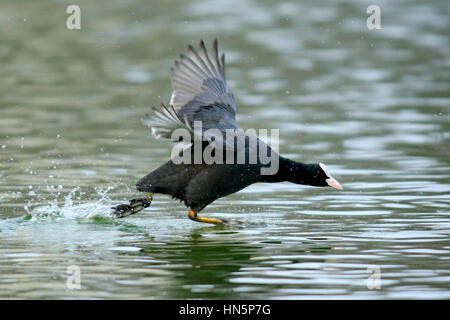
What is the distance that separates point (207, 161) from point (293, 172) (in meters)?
1.00

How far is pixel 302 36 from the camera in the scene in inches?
750

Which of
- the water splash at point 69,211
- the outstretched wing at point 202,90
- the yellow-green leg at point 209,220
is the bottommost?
the yellow-green leg at point 209,220

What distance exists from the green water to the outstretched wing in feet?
3.30

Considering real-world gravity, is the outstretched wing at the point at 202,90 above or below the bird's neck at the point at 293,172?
above

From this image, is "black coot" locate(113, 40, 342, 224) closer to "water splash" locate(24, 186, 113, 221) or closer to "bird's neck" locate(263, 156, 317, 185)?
"bird's neck" locate(263, 156, 317, 185)

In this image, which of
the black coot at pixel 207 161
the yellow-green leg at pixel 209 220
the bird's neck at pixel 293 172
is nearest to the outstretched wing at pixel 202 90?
the black coot at pixel 207 161

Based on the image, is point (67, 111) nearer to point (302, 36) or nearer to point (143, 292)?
point (302, 36)

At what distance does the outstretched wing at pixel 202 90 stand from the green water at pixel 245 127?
3.30ft

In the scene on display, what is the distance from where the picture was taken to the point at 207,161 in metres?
8.27

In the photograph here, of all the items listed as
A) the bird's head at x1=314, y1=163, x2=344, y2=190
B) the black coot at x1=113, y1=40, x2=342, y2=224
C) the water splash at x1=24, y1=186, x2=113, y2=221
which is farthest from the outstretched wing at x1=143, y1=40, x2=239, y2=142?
the water splash at x1=24, y1=186, x2=113, y2=221

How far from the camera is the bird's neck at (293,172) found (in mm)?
8742

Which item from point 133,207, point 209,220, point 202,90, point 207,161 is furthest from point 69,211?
point 202,90

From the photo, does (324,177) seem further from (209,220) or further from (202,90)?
(202,90)

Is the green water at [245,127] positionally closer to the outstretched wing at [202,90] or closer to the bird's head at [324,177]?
the bird's head at [324,177]
